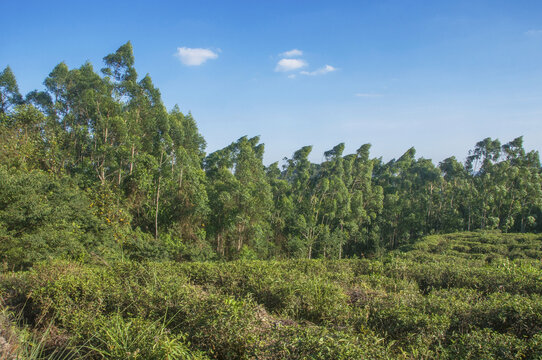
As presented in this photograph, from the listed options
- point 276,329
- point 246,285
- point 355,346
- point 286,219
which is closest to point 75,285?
point 246,285

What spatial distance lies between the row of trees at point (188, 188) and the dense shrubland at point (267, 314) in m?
5.97

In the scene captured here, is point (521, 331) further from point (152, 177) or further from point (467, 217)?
point (467, 217)

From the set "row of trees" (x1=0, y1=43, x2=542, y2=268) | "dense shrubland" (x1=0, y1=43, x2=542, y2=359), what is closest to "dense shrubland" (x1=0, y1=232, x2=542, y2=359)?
"dense shrubland" (x1=0, y1=43, x2=542, y2=359)

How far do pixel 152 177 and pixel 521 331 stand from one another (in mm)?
15124

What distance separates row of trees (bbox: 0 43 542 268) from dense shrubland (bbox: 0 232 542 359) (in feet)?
19.6

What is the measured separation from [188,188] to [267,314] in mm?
14485

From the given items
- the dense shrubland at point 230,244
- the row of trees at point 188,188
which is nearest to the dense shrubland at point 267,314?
the dense shrubland at point 230,244

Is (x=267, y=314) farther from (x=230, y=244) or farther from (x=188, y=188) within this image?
(x=230, y=244)

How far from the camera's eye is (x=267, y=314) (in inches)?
138

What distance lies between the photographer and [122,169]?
15734mm

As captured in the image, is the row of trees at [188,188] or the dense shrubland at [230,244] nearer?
the dense shrubland at [230,244]

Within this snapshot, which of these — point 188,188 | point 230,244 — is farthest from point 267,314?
point 230,244

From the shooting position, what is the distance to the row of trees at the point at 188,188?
1221 cm

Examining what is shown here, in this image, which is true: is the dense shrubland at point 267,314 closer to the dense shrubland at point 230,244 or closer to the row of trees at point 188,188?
the dense shrubland at point 230,244
